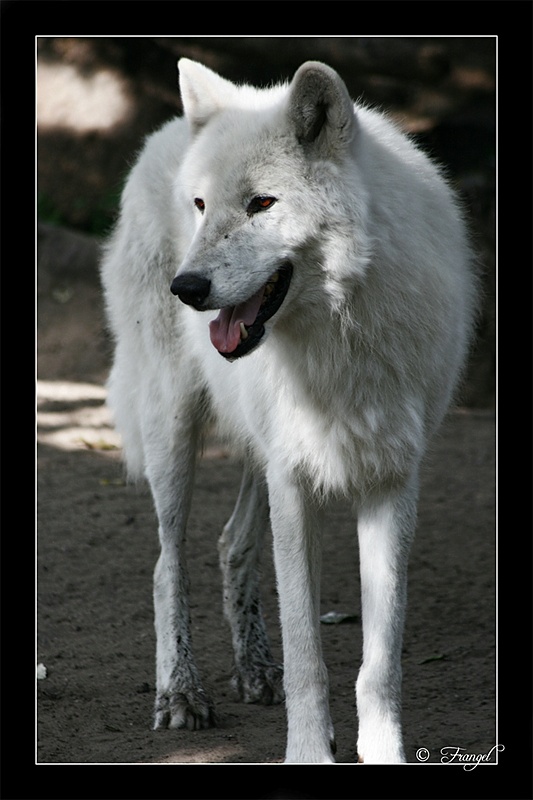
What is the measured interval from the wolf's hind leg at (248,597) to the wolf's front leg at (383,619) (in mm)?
1085

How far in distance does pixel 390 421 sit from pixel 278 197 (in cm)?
84

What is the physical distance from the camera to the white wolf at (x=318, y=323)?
2932 mm

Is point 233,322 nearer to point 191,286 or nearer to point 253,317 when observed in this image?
point 253,317

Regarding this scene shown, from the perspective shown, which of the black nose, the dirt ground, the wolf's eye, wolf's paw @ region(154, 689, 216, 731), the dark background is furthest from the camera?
the dark background

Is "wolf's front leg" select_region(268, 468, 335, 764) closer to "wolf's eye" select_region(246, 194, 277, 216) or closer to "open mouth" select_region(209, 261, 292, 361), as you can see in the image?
"open mouth" select_region(209, 261, 292, 361)

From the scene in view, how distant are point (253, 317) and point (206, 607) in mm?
2717

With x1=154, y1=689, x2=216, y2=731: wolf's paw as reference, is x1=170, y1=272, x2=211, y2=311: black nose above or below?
above

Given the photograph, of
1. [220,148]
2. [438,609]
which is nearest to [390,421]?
[220,148]

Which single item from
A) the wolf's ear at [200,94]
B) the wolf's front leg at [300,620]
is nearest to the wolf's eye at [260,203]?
the wolf's ear at [200,94]

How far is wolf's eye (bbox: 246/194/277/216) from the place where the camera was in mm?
2939

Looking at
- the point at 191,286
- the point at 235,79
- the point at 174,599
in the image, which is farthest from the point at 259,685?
the point at 235,79

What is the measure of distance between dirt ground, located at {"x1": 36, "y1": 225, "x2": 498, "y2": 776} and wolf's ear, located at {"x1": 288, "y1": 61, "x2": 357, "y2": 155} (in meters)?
1.47

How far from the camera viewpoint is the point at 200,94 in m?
3.38

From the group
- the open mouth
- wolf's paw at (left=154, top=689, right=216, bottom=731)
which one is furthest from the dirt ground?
the open mouth
